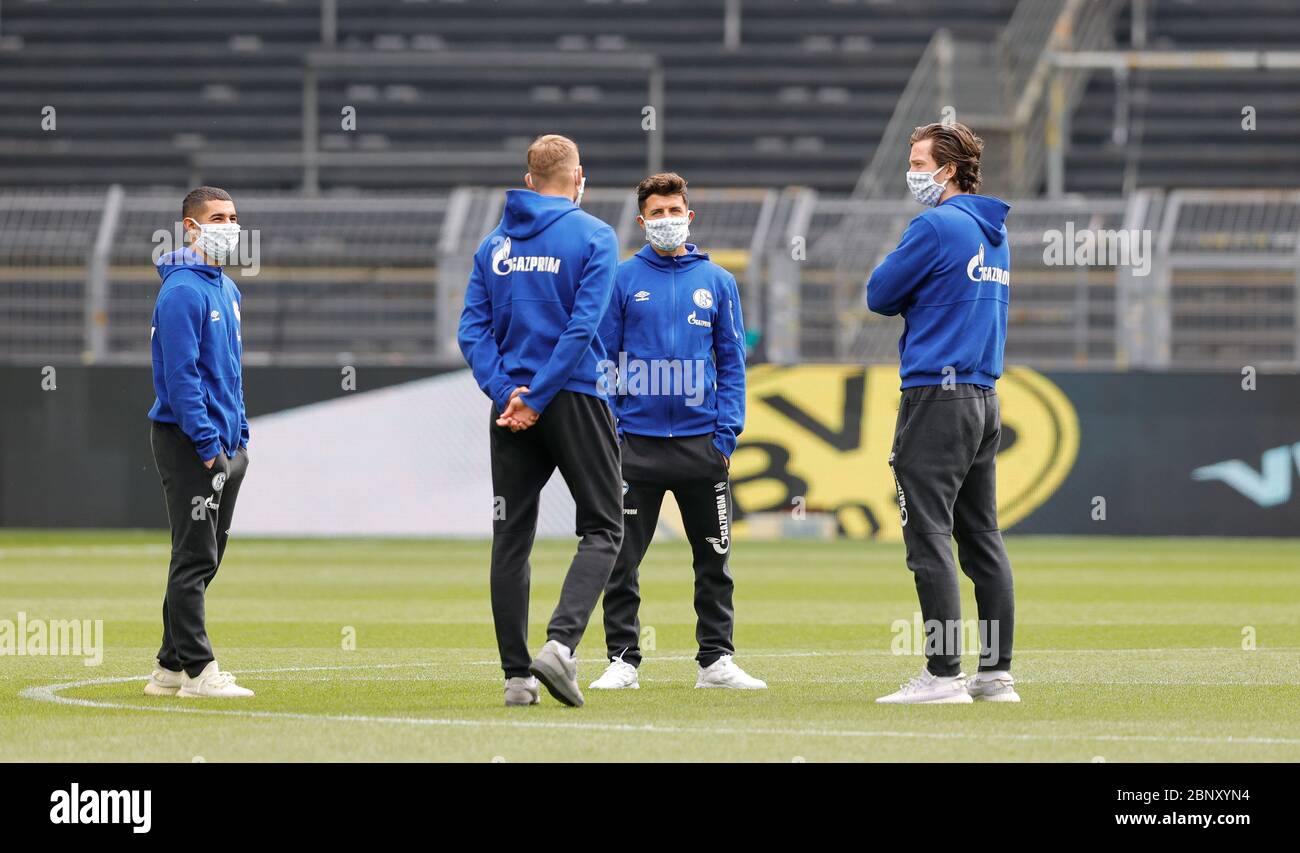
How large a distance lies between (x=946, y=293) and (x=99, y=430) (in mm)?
13336

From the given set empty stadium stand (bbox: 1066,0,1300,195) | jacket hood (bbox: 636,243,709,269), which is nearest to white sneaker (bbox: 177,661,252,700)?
jacket hood (bbox: 636,243,709,269)

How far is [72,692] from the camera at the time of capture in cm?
797

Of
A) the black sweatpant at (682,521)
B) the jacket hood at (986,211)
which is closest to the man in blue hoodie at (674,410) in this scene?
the black sweatpant at (682,521)

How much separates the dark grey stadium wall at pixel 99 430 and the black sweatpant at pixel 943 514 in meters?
12.2

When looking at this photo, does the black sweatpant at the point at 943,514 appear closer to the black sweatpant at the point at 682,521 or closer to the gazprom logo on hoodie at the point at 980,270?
the gazprom logo on hoodie at the point at 980,270

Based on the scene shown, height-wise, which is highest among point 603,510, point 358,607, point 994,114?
point 994,114

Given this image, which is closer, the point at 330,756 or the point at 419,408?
the point at 330,756

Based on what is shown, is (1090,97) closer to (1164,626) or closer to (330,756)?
(1164,626)

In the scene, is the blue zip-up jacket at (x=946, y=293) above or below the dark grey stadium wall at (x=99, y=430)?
above

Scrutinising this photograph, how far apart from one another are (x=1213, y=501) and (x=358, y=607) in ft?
31.0

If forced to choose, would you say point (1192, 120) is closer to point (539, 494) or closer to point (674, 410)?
point (674, 410)

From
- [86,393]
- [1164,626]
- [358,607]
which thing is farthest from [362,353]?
[1164,626]

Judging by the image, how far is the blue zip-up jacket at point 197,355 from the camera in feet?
25.1

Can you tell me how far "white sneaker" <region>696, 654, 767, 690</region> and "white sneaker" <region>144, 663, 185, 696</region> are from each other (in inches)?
80.9
